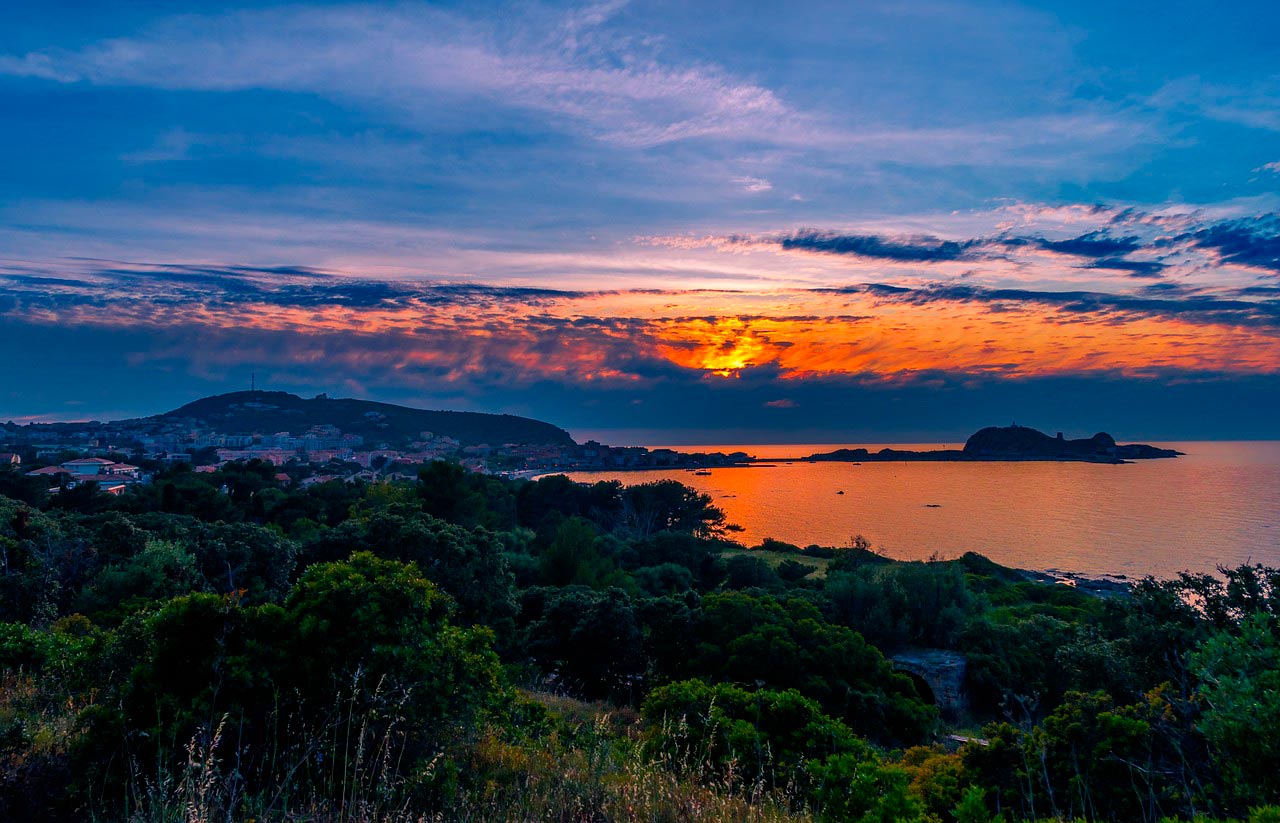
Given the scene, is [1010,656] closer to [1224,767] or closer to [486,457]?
[1224,767]

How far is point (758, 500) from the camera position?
288 ft

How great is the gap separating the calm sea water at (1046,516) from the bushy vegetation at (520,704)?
24600mm

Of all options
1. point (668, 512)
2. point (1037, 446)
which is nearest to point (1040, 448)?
point (1037, 446)

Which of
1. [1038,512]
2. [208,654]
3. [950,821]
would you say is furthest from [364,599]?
[1038,512]

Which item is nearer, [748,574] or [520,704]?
[520,704]

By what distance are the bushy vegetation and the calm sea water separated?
24.6 m

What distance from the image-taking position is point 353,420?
12338 cm

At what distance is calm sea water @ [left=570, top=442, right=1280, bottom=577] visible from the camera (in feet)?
147

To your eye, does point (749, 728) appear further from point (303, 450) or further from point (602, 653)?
point (303, 450)

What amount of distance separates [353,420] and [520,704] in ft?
408

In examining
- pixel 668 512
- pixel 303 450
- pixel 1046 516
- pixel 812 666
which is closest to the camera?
pixel 812 666

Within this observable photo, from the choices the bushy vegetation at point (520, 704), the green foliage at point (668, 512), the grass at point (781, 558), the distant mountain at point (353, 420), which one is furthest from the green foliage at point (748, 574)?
the distant mountain at point (353, 420)

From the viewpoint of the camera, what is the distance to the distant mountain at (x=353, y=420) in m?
114

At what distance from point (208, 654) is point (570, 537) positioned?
23.8m
